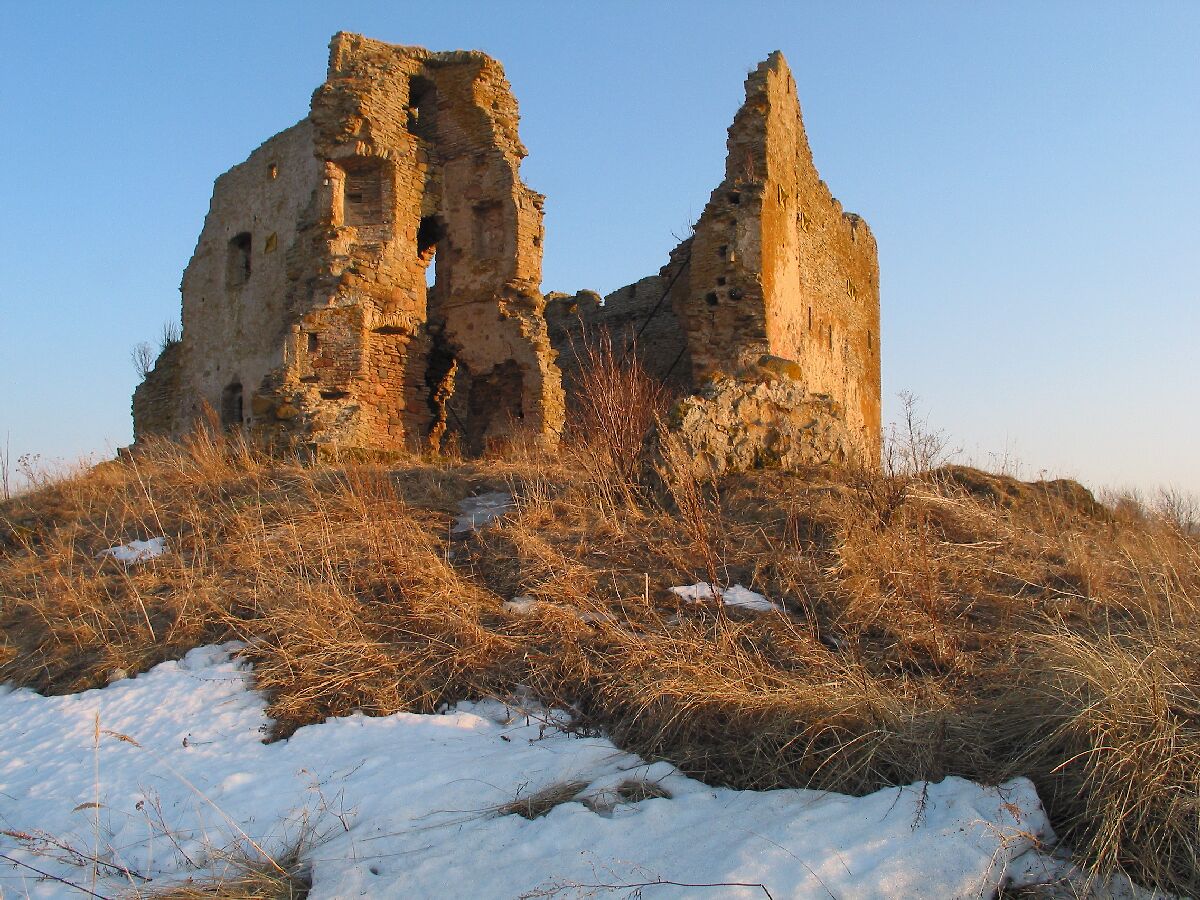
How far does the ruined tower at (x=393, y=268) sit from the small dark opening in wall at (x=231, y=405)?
0.07 ft

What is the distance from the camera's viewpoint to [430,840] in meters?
3.10

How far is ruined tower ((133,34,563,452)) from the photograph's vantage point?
11102 mm

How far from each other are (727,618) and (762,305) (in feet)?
24.5

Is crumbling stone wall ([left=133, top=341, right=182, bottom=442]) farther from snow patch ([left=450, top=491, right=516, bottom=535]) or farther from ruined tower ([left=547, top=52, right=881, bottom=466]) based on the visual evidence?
snow patch ([left=450, top=491, right=516, bottom=535])

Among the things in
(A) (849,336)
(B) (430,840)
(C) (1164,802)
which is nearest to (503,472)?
(B) (430,840)

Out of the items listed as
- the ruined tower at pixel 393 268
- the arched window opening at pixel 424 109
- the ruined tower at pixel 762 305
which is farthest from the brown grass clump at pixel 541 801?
the arched window opening at pixel 424 109

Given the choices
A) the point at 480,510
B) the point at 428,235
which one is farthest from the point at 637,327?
the point at 480,510

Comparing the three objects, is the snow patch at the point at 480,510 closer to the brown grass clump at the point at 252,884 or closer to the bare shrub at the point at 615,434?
the bare shrub at the point at 615,434

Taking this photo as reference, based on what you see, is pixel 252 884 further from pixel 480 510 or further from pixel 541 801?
pixel 480 510

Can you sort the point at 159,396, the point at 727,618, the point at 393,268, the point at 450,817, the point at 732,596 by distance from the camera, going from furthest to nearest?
the point at 159,396 → the point at 393,268 → the point at 732,596 → the point at 727,618 → the point at 450,817

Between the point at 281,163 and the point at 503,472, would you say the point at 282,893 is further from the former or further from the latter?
the point at 281,163

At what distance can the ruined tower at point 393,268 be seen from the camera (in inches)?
437

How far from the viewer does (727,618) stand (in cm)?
445

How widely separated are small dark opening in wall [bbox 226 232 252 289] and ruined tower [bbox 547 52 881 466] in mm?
5168
